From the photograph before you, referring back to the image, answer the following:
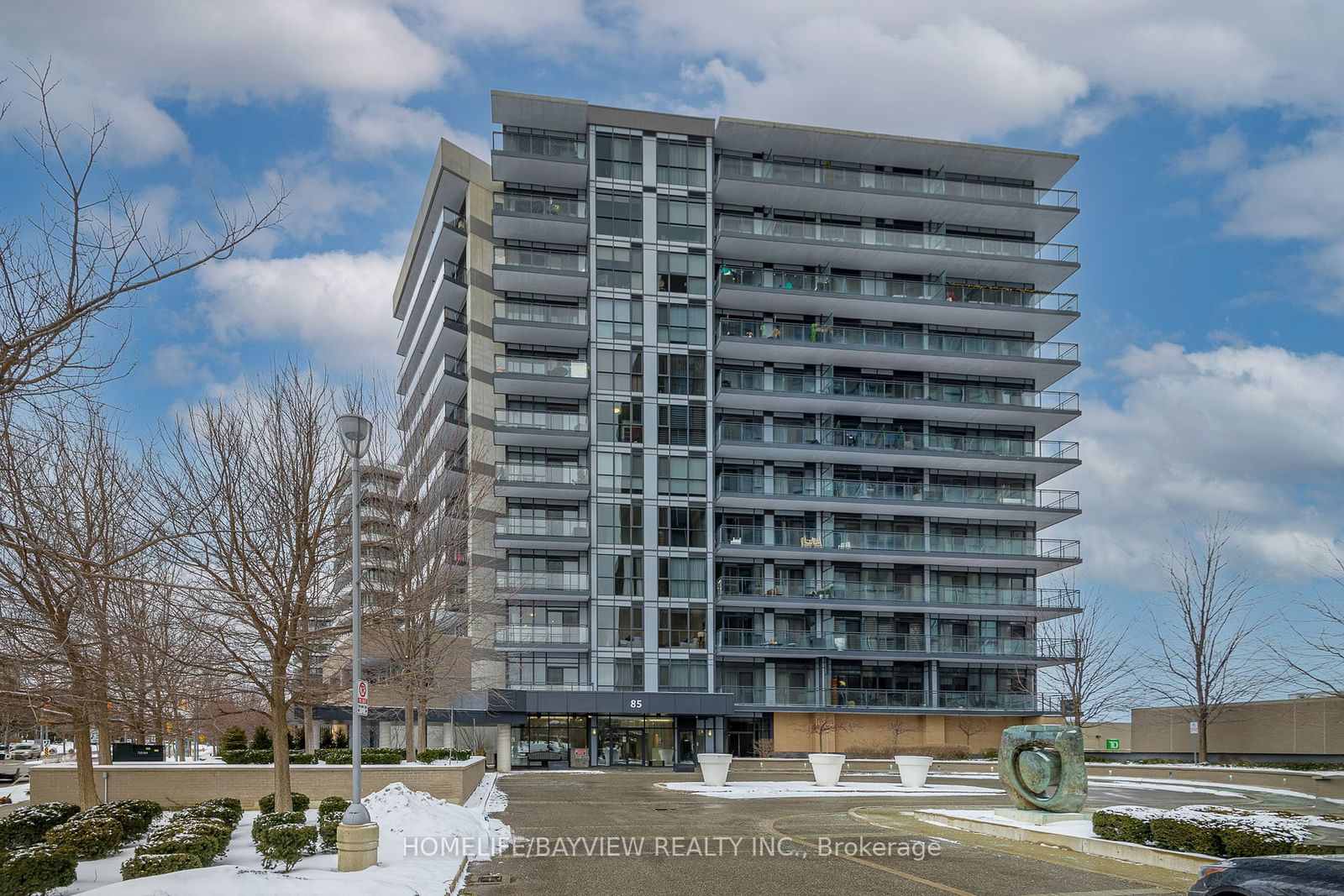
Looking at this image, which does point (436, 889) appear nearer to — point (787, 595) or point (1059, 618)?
point (787, 595)

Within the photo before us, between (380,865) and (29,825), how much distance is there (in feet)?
23.8

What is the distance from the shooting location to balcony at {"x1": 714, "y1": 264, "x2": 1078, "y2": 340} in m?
62.9

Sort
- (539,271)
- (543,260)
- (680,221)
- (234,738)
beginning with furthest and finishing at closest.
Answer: (680,221), (543,260), (539,271), (234,738)

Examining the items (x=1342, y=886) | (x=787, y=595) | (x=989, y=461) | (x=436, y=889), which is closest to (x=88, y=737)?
(x=436, y=889)

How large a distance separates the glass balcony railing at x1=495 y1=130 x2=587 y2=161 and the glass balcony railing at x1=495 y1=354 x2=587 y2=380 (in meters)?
11.7

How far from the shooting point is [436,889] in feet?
48.4

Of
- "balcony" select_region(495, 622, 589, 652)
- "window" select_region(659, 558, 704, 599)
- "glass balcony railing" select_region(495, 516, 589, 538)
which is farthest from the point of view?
"window" select_region(659, 558, 704, 599)

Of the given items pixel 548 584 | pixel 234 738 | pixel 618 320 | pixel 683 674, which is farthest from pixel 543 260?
pixel 234 738

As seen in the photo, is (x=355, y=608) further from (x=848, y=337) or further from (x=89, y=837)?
(x=848, y=337)

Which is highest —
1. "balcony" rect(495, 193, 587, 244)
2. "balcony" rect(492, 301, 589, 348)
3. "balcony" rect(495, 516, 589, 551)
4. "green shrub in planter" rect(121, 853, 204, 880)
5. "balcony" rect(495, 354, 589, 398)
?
"balcony" rect(495, 193, 587, 244)

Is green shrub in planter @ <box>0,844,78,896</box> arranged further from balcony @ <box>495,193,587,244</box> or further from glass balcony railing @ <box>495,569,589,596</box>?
balcony @ <box>495,193,587,244</box>

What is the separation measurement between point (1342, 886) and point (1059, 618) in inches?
2268

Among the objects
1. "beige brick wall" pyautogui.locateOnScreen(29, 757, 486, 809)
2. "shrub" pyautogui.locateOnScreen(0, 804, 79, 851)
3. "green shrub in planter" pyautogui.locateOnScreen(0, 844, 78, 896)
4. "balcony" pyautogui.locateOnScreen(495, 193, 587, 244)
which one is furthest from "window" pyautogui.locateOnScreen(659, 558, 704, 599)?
"green shrub in planter" pyautogui.locateOnScreen(0, 844, 78, 896)

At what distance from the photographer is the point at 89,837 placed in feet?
53.5
